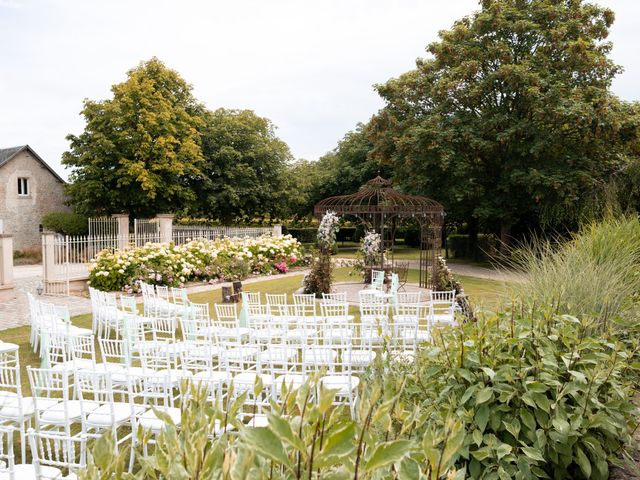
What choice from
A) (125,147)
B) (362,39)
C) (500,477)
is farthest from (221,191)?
(500,477)

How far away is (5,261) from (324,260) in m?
8.04

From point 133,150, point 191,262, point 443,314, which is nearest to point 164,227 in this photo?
point 191,262

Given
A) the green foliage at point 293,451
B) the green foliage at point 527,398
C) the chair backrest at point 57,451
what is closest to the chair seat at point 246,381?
the chair backrest at point 57,451

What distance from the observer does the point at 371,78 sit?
2436 cm

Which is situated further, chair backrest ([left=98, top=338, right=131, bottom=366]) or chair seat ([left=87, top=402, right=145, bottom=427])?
chair backrest ([left=98, top=338, right=131, bottom=366])

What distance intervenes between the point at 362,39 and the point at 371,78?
12.7 metres

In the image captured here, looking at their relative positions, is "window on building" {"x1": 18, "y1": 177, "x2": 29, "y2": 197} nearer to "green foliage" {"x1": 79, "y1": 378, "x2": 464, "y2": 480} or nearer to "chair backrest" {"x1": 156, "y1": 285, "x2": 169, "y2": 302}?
"chair backrest" {"x1": 156, "y1": 285, "x2": 169, "y2": 302}

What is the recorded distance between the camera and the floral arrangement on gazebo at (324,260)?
13812mm

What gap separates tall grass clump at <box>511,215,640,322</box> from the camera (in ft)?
14.0

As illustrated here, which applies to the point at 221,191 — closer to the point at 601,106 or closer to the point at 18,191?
the point at 18,191

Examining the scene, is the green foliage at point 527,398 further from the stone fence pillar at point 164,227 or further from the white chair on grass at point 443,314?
the stone fence pillar at point 164,227

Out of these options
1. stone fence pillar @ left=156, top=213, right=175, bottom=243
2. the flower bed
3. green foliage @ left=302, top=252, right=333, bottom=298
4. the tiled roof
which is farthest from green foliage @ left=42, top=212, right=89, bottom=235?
green foliage @ left=302, top=252, right=333, bottom=298

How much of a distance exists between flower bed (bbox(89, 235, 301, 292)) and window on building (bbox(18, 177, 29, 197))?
16055mm

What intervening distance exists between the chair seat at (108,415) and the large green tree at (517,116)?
1712 cm
